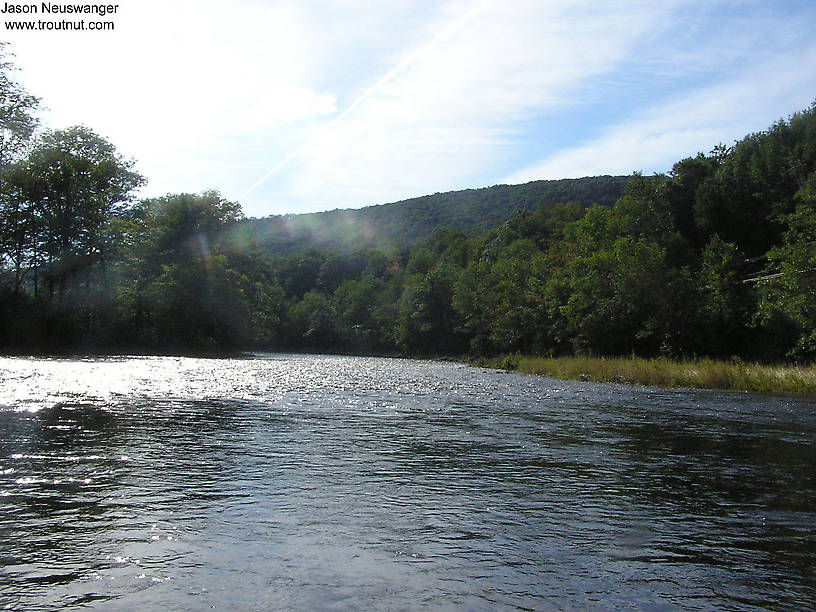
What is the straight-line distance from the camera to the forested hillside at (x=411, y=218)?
15562 cm

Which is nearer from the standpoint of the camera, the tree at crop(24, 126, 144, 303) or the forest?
the forest

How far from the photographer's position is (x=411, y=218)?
17775cm

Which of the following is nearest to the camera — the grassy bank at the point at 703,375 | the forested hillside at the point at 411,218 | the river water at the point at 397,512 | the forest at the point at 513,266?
the river water at the point at 397,512

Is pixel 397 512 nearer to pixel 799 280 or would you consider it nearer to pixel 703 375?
pixel 703 375

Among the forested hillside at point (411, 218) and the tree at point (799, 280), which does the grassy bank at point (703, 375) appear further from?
the forested hillside at point (411, 218)

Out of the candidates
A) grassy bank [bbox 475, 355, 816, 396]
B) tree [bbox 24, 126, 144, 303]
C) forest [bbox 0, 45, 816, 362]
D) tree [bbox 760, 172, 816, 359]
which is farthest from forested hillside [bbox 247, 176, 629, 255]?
grassy bank [bbox 475, 355, 816, 396]

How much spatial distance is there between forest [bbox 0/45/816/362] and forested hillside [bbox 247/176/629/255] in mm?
70226

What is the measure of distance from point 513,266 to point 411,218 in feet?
328

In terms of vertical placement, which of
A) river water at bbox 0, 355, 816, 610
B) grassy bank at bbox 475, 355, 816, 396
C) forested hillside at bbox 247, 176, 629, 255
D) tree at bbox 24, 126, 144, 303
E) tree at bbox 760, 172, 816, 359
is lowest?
grassy bank at bbox 475, 355, 816, 396

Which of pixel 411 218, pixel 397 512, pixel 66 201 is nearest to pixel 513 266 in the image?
pixel 66 201

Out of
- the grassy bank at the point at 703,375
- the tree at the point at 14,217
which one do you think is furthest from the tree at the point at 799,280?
the tree at the point at 14,217

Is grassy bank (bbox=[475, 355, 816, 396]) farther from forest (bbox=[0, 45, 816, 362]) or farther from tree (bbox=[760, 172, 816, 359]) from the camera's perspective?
forest (bbox=[0, 45, 816, 362])

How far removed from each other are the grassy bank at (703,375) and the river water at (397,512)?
14239 mm

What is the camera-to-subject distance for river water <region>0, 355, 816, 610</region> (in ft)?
19.8
